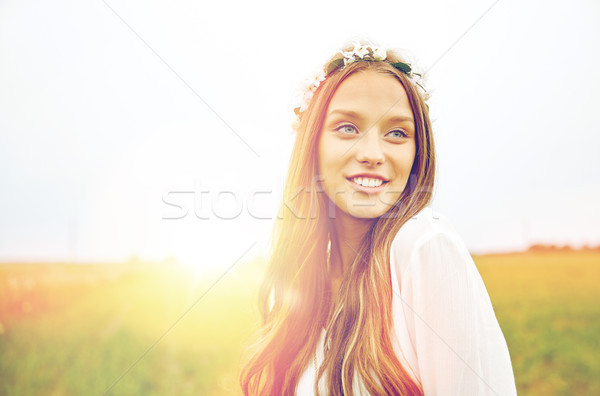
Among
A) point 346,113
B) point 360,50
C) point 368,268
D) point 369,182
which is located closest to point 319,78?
point 360,50

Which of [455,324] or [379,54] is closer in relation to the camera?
[455,324]

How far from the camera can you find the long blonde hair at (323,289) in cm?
180

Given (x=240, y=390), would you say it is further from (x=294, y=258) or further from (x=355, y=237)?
(x=355, y=237)

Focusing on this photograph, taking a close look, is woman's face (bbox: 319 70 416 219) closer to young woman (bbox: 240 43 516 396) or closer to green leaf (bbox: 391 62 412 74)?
young woman (bbox: 240 43 516 396)

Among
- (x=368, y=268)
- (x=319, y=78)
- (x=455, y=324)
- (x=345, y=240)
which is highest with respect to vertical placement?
(x=319, y=78)

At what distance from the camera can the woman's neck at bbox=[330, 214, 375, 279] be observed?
6.95 ft

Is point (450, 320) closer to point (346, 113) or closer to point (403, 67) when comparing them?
point (346, 113)

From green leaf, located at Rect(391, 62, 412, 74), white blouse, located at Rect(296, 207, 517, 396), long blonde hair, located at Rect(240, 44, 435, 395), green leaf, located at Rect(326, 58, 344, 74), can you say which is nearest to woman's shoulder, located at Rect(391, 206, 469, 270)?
white blouse, located at Rect(296, 207, 517, 396)

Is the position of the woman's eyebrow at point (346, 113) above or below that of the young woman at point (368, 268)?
above

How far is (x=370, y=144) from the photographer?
196 centimetres

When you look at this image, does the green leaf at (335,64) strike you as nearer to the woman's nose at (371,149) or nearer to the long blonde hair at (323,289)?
the long blonde hair at (323,289)

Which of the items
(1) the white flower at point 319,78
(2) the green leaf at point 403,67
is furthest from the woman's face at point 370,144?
(1) the white flower at point 319,78

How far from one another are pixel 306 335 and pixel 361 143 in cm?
87

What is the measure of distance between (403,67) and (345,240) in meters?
0.83
